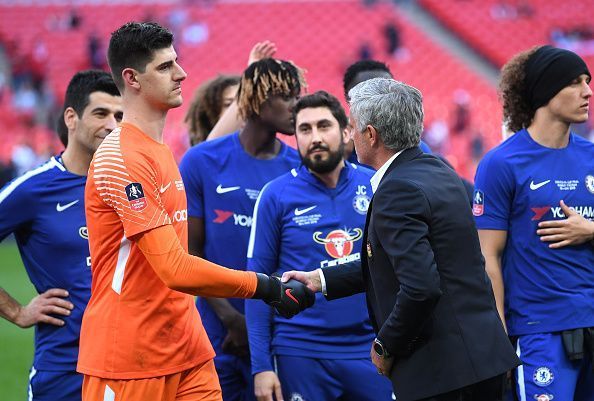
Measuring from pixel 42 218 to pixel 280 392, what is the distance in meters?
1.54

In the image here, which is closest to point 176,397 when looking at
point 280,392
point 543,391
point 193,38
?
Result: point 280,392

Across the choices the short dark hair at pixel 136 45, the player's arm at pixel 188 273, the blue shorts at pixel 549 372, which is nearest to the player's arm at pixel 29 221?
the short dark hair at pixel 136 45

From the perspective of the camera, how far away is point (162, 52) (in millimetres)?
3971

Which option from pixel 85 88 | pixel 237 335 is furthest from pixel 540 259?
pixel 85 88

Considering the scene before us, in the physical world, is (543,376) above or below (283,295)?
below

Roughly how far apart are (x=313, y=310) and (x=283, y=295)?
88 centimetres

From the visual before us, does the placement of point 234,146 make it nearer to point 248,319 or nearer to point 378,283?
point 248,319

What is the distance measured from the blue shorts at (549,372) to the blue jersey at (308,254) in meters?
0.83

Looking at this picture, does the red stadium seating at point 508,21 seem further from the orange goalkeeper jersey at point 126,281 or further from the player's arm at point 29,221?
the orange goalkeeper jersey at point 126,281

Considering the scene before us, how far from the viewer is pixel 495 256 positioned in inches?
192

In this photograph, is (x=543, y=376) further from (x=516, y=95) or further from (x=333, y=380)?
(x=516, y=95)

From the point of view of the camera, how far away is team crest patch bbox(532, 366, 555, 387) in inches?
182

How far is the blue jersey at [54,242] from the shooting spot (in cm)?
470

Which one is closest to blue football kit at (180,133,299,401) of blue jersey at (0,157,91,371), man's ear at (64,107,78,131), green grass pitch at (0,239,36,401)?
man's ear at (64,107,78,131)
